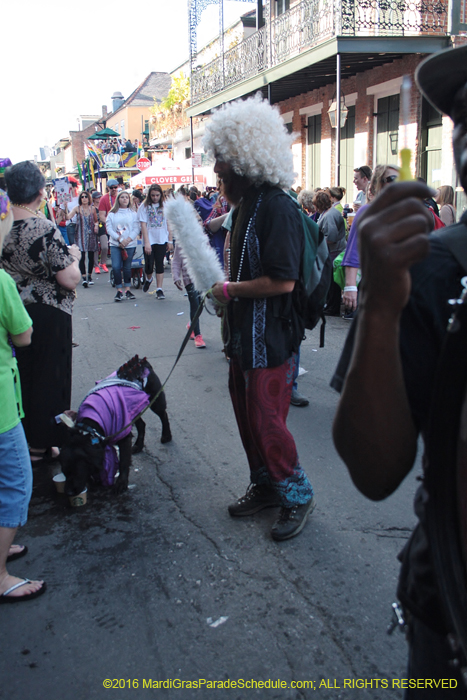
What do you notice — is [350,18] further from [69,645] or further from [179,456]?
[69,645]

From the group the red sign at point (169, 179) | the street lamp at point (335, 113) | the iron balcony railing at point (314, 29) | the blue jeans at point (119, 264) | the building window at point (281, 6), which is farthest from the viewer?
the red sign at point (169, 179)

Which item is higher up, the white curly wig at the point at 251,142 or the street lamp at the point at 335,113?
the street lamp at the point at 335,113

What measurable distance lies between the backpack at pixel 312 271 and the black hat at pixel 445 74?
1715 millimetres

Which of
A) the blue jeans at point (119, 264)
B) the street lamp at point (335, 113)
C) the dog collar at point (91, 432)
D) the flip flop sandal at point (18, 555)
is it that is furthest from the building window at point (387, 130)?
the flip flop sandal at point (18, 555)

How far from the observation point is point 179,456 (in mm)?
4098

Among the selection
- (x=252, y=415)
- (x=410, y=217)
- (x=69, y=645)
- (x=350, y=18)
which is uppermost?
(x=350, y=18)

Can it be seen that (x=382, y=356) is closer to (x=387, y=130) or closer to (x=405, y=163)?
(x=405, y=163)

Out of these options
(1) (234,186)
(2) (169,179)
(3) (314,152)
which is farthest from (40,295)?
(2) (169,179)

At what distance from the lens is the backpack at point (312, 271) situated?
9.29 feet

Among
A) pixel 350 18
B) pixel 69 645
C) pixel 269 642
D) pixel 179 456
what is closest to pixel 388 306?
pixel 269 642

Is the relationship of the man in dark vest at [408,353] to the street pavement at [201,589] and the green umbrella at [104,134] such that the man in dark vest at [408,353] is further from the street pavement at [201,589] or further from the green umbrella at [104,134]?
the green umbrella at [104,134]

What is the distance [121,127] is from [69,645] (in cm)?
5378

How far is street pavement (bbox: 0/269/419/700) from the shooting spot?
215 cm

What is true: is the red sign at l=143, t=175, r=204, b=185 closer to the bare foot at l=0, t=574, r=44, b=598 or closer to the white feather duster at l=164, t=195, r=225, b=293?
the white feather duster at l=164, t=195, r=225, b=293
